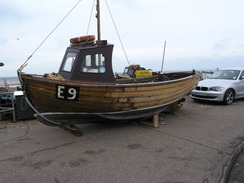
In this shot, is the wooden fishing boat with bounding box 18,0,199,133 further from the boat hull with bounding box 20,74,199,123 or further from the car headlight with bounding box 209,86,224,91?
the car headlight with bounding box 209,86,224,91

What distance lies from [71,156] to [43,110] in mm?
1413

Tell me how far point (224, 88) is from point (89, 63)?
21.3ft

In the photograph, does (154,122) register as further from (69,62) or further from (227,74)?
(227,74)

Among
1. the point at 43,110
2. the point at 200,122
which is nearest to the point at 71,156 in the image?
the point at 43,110

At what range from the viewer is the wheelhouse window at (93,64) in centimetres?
499

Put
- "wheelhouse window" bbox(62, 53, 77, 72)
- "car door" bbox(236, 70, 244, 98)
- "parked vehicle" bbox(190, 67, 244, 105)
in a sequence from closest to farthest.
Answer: "wheelhouse window" bbox(62, 53, 77, 72), "parked vehicle" bbox(190, 67, 244, 105), "car door" bbox(236, 70, 244, 98)

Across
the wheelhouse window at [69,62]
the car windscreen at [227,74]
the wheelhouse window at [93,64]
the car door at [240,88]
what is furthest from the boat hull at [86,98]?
the car windscreen at [227,74]

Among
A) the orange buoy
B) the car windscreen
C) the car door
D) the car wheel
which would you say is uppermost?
the orange buoy

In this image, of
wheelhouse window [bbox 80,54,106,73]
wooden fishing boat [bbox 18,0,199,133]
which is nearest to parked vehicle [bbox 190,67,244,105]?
wooden fishing boat [bbox 18,0,199,133]

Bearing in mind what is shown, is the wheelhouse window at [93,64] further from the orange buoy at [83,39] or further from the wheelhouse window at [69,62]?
the orange buoy at [83,39]

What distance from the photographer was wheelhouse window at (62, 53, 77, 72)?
201 inches

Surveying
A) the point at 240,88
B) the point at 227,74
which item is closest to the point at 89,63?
the point at 240,88

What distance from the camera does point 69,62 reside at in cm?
528

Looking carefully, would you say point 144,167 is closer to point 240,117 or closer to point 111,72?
point 111,72
